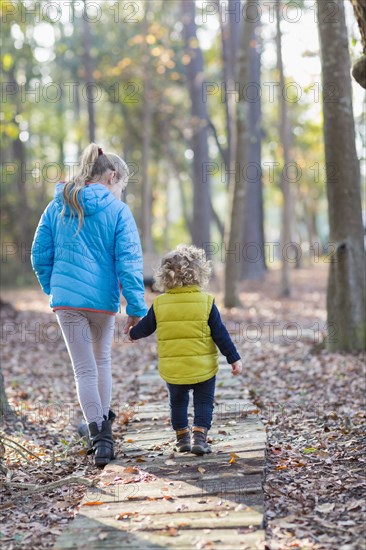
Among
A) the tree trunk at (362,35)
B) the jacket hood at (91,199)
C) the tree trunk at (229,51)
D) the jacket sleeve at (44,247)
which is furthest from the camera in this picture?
the tree trunk at (229,51)

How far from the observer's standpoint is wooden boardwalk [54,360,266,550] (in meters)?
3.55

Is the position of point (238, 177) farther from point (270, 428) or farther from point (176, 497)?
point (176, 497)

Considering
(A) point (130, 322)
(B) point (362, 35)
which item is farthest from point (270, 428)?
(B) point (362, 35)

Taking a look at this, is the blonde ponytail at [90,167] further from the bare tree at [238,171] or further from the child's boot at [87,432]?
the bare tree at [238,171]

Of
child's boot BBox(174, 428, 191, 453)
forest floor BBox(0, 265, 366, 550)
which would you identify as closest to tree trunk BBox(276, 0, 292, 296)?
forest floor BBox(0, 265, 366, 550)

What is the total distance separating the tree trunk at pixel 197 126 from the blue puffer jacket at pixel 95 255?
16423 mm

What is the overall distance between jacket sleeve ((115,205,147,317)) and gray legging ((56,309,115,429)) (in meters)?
0.24

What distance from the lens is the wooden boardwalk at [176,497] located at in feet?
11.7

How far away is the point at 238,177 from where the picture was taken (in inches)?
555

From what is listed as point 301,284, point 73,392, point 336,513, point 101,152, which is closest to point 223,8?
point 301,284

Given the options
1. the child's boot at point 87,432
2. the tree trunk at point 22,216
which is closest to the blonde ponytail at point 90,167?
the child's boot at point 87,432

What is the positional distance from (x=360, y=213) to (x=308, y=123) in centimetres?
2310

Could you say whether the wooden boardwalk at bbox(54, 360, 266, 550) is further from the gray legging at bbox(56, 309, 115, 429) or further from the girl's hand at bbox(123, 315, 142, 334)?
the girl's hand at bbox(123, 315, 142, 334)

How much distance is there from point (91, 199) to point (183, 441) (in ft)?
6.10
